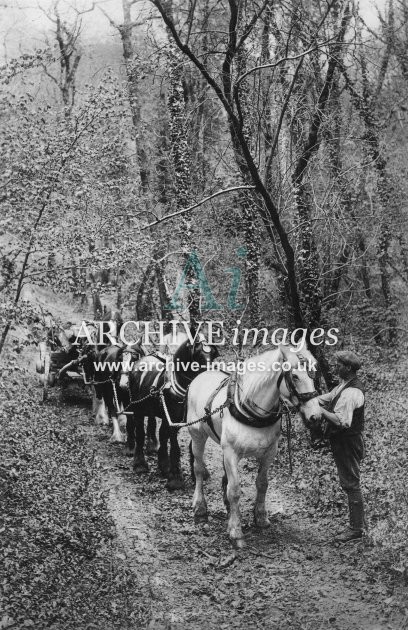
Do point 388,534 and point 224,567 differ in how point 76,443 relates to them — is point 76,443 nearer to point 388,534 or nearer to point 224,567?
point 224,567

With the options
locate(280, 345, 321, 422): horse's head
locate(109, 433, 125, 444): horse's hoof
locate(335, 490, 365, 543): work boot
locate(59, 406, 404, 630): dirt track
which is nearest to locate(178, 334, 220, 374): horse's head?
locate(59, 406, 404, 630): dirt track

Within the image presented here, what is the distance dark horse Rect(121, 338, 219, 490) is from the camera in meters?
9.36

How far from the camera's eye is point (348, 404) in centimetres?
664

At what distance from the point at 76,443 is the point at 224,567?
4.87 meters

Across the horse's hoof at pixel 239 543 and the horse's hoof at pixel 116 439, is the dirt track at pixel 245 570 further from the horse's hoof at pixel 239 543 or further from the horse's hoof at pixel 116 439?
the horse's hoof at pixel 116 439

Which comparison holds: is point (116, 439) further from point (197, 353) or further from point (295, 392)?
point (295, 392)

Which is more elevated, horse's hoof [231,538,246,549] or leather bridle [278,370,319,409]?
leather bridle [278,370,319,409]

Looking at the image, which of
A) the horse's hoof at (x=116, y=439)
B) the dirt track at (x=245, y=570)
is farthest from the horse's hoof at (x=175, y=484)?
the horse's hoof at (x=116, y=439)

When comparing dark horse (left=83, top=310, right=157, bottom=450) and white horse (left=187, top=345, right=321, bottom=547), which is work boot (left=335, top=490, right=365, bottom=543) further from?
dark horse (left=83, top=310, right=157, bottom=450)

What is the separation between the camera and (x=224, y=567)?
22.4ft

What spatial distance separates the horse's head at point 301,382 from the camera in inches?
256

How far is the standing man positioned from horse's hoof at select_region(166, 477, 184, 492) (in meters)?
3.06

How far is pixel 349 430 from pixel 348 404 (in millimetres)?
323

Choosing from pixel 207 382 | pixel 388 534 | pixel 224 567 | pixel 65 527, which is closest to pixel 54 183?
pixel 207 382
